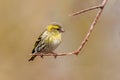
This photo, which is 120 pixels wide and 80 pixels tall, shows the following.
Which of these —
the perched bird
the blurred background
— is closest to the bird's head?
the perched bird

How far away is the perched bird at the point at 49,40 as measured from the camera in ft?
14.0

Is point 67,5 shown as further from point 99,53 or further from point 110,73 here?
point 110,73

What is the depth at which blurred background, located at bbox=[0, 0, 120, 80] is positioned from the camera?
802 centimetres

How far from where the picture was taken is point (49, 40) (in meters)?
4.48

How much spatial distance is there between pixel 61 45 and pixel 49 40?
3.38 m

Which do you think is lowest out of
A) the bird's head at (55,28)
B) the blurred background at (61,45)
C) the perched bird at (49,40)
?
the blurred background at (61,45)

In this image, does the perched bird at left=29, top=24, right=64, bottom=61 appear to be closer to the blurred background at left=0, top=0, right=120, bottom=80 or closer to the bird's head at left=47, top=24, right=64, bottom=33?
the bird's head at left=47, top=24, right=64, bottom=33

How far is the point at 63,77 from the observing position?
7855mm

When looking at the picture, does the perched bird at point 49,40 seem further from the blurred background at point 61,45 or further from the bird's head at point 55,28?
the blurred background at point 61,45

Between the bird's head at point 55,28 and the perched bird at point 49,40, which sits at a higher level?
the bird's head at point 55,28

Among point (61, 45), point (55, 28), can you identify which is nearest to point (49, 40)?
point (55, 28)

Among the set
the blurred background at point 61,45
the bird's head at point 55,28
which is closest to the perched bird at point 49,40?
the bird's head at point 55,28

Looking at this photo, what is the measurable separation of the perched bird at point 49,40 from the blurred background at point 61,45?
3200 mm

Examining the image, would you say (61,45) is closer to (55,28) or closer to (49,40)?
(49,40)
